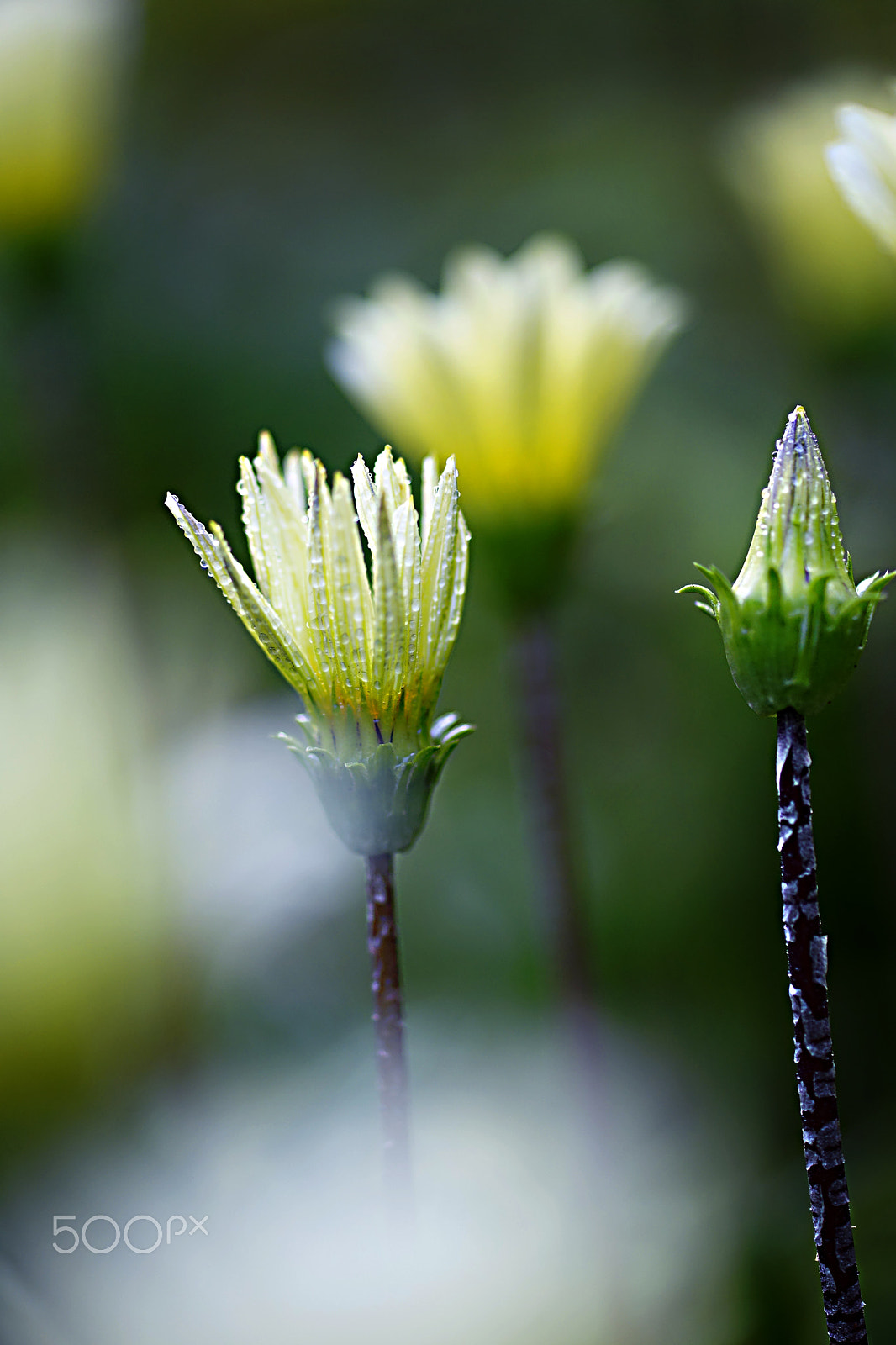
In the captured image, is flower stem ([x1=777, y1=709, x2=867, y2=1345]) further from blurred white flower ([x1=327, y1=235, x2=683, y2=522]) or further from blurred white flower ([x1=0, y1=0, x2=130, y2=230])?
blurred white flower ([x1=0, y1=0, x2=130, y2=230])

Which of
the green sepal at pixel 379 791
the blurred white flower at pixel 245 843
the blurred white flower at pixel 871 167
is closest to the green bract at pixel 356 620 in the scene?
the green sepal at pixel 379 791

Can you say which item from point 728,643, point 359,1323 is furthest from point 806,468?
point 359,1323

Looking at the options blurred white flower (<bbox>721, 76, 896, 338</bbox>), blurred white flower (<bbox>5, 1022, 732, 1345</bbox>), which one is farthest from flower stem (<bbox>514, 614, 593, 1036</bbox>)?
blurred white flower (<bbox>721, 76, 896, 338</bbox>)

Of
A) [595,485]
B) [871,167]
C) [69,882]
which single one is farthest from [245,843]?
[871,167]

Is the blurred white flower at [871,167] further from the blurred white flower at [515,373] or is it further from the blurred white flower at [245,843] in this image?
the blurred white flower at [245,843]

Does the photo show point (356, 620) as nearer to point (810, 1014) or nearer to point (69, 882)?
point (810, 1014)

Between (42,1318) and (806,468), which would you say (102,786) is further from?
(806,468)
